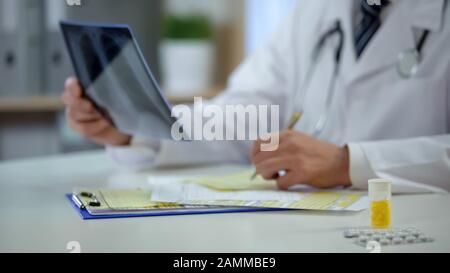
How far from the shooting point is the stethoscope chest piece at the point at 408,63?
1.21 m

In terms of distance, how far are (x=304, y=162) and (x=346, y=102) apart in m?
0.26

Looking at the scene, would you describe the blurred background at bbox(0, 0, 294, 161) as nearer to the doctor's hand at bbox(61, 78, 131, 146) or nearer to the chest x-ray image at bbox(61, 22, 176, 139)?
the doctor's hand at bbox(61, 78, 131, 146)

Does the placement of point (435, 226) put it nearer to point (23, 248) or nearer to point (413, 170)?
point (413, 170)

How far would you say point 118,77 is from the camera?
3.57ft

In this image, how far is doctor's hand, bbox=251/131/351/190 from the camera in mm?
1085

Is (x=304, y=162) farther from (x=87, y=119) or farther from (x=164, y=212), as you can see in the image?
(x=87, y=119)

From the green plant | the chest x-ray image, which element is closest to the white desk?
the chest x-ray image

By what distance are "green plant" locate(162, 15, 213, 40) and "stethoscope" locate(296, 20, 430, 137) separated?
40.9 inches

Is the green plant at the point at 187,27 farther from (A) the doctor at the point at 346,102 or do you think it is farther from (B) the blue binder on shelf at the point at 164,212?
(B) the blue binder on shelf at the point at 164,212

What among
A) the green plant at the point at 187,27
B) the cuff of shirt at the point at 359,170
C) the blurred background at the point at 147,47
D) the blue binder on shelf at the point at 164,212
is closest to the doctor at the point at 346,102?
the cuff of shirt at the point at 359,170

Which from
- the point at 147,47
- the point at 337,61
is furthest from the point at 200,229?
the point at 147,47

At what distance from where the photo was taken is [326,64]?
1370 millimetres

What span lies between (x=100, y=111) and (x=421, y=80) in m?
0.51
